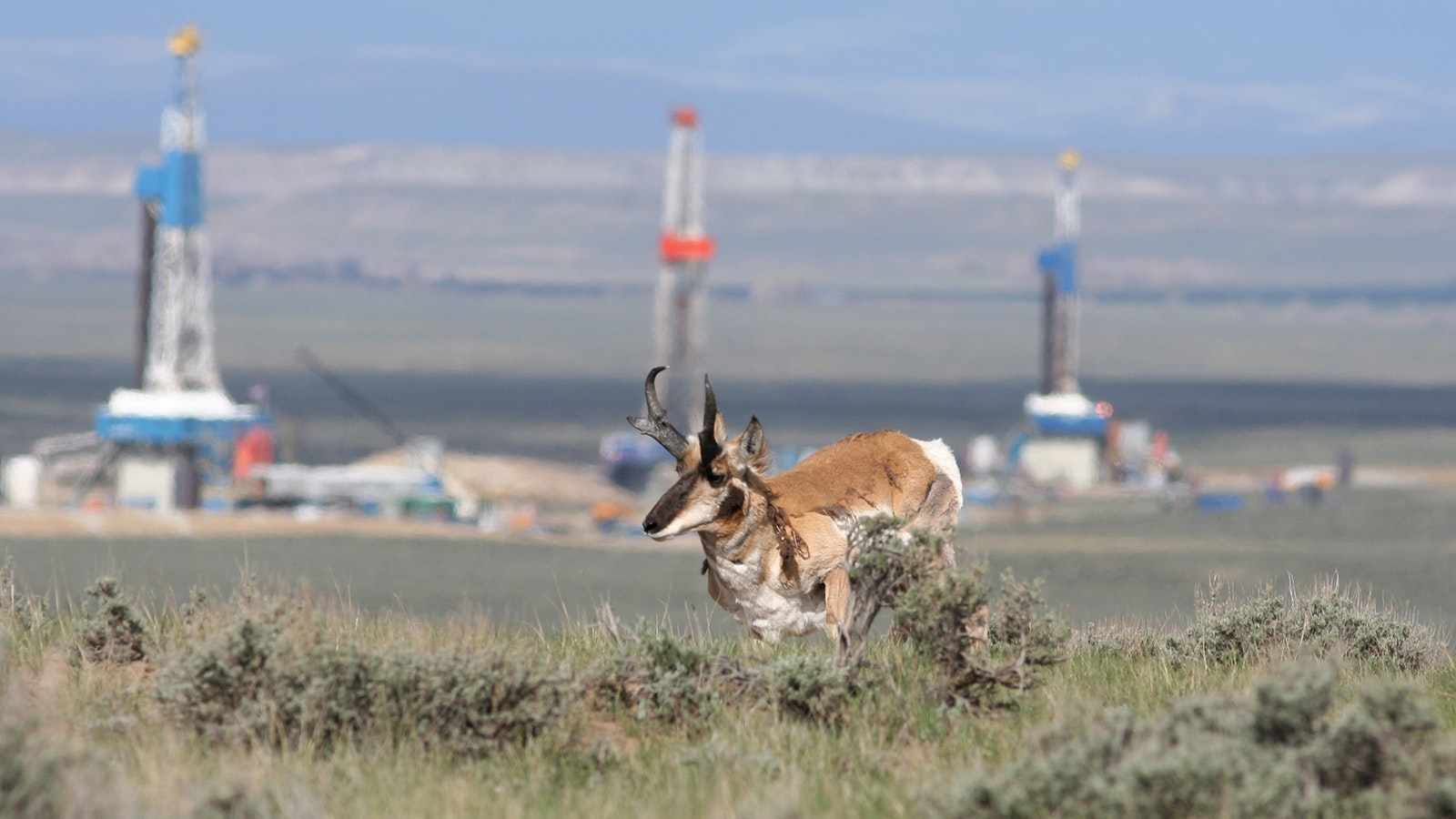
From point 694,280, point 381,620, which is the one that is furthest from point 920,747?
point 694,280

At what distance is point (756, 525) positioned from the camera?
9.97m

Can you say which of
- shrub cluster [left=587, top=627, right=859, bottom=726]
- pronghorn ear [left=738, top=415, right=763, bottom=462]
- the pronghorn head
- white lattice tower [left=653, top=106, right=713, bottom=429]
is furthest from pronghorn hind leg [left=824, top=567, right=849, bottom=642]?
white lattice tower [left=653, top=106, right=713, bottom=429]

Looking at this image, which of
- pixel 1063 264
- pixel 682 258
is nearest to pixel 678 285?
pixel 682 258

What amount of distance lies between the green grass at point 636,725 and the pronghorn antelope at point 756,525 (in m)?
0.26

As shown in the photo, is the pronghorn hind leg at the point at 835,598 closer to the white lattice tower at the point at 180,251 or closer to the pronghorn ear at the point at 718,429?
the pronghorn ear at the point at 718,429

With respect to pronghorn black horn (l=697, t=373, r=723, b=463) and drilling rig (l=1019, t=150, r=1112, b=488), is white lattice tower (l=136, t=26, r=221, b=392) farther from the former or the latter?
pronghorn black horn (l=697, t=373, r=723, b=463)

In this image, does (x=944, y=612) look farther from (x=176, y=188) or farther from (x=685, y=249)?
(x=685, y=249)

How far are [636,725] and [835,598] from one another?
132 cm

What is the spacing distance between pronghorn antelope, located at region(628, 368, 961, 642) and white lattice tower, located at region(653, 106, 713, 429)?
77632 mm

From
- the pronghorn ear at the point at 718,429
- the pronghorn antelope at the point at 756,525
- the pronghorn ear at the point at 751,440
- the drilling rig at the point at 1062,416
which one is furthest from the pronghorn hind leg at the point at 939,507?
the drilling rig at the point at 1062,416

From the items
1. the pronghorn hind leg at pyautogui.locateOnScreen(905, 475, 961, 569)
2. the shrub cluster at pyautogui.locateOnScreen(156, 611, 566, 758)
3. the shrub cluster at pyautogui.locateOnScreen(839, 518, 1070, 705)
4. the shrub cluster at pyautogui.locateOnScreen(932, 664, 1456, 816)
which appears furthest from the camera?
the pronghorn hind leg at pyautogui.locateOnScreen(905, 475, 961, 569)

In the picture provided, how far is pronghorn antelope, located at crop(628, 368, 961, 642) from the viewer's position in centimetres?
989

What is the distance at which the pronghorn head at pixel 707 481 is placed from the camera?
32.0ft

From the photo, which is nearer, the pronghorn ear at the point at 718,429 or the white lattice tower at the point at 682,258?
the pronghorn ear at the point at 718,429
